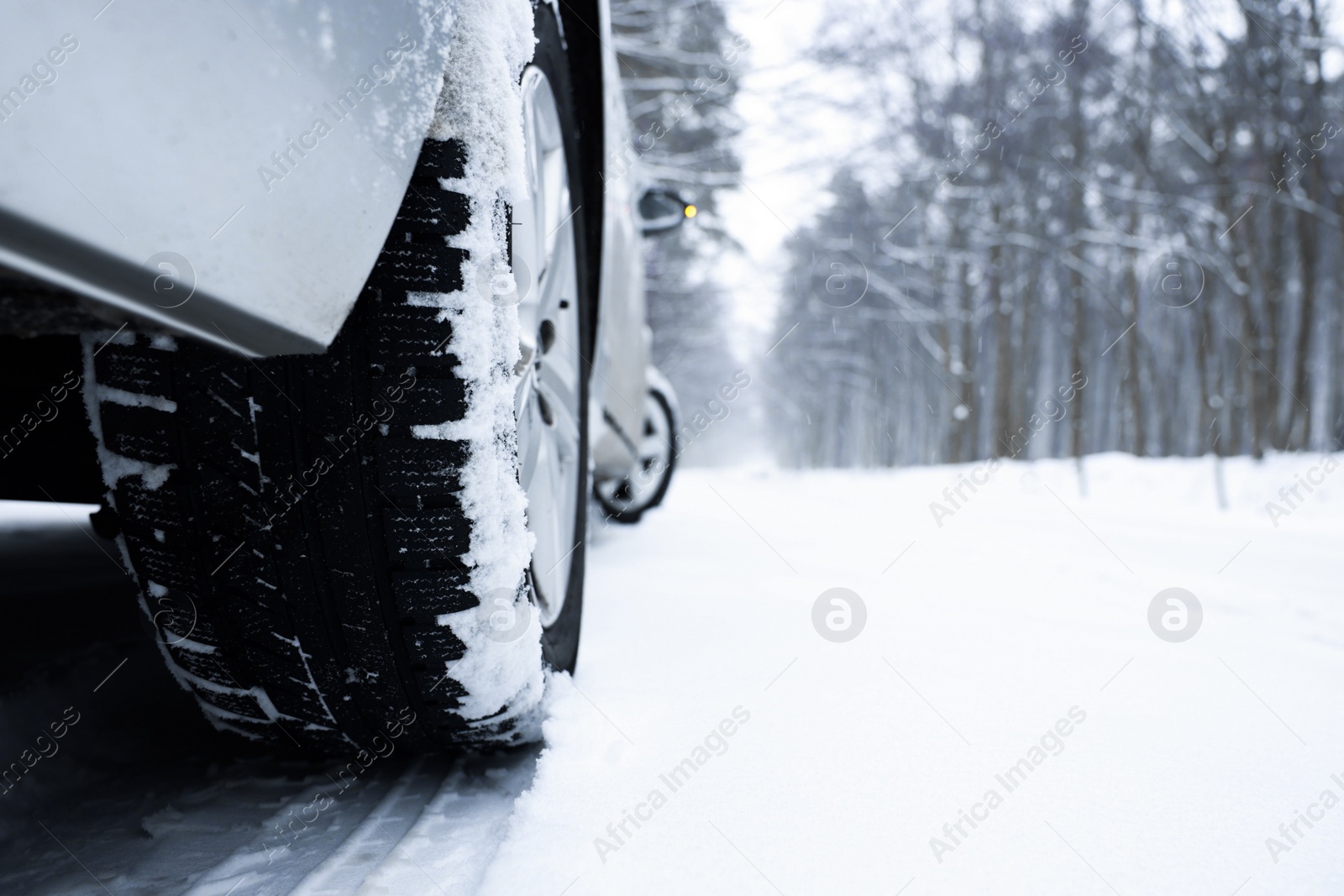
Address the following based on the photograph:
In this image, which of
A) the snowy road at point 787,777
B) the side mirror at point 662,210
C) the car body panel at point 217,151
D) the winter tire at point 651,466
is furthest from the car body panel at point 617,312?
the car body panel at point 217,151

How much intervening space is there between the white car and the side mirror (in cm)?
161

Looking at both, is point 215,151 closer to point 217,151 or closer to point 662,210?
point 217,151

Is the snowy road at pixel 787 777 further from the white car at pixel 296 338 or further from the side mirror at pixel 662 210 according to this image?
the side mirror at pixel 662 210

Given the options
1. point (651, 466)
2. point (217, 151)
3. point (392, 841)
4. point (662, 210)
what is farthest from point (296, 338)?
point (651, 466)

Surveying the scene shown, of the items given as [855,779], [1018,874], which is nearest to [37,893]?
[855,779]

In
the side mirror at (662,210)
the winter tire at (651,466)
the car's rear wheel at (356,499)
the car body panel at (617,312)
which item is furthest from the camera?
the winter tire at (651,466)

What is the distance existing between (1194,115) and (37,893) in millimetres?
11626

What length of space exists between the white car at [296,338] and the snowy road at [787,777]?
128 mm

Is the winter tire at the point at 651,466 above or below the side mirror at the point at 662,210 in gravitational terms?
below

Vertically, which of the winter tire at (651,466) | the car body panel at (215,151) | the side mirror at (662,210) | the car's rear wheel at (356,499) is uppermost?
the side mirror at (662,210)

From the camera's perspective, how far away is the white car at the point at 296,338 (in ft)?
1.44

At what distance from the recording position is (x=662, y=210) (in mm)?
2637

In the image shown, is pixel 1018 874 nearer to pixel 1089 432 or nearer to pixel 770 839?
pixel 770 839

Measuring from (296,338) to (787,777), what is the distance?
0.73m
